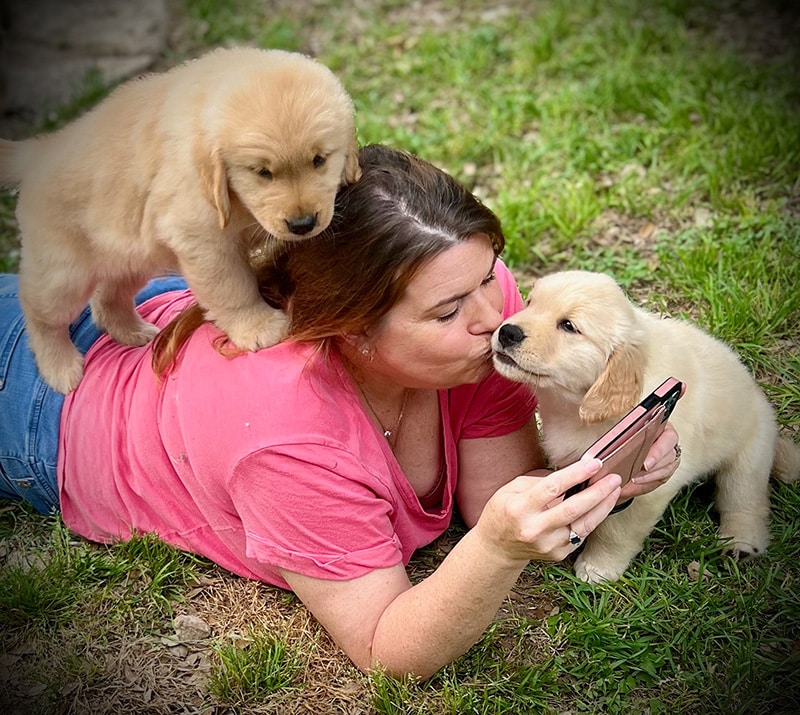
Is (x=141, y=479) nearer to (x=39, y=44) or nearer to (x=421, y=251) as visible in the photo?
(x=421, y=251)

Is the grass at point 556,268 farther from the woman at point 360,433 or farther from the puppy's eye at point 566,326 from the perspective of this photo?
the puppy's eye at point 566,326

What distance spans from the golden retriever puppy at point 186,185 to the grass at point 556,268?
892mm

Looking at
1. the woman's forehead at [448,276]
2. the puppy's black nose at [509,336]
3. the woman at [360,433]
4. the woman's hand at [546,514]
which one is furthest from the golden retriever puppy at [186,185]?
the woman's hand at [546,514]

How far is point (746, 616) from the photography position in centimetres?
289

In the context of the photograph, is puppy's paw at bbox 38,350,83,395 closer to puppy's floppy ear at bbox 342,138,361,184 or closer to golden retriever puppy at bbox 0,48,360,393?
golden retriever puppy at bbox 0,48,360,393

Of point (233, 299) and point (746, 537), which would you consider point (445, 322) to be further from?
point (746, 537)

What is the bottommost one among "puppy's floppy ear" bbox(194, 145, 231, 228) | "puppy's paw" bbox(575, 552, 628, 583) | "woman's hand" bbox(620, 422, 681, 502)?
"puppy's paw" bbox(575, 552, 628, 583)

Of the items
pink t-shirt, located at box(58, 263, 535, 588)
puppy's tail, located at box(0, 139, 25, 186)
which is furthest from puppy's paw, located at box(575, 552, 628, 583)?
puppy's tail, located at box(0, 139, 25, 186)

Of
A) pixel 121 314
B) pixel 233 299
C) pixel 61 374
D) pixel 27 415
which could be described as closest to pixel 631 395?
pixel 233 299

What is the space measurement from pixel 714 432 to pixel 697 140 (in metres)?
2.39

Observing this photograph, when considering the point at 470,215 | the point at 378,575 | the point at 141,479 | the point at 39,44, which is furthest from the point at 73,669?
the point at 39,44

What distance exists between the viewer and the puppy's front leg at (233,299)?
105 inches

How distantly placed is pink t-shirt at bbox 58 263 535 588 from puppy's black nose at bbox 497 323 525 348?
338mm

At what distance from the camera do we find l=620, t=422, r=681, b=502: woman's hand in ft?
8.84
